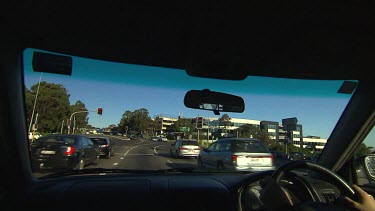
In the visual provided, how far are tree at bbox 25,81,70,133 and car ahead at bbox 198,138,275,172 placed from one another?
4.46 m

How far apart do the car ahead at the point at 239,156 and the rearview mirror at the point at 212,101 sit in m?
4.69

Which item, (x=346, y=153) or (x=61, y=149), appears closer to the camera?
(x=346, y=153)

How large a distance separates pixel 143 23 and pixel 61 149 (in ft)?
8.83

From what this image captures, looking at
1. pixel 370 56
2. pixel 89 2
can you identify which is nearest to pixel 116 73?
pixel 89 2

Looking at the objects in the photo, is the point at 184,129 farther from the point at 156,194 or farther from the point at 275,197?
the point at 275,197

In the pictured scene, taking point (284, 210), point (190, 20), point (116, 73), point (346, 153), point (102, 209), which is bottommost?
point (102, 209)

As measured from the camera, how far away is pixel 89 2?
10.4ft

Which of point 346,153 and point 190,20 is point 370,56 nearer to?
point 346,153

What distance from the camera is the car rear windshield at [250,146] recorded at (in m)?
9.75

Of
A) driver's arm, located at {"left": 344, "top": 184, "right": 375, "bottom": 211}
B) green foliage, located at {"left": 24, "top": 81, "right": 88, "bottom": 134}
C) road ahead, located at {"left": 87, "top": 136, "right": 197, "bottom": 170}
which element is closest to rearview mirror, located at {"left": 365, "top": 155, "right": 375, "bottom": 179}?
driver's arm, located at {"left": 344, "top": 184, "right": 375, "bottom": 211}

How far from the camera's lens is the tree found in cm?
388

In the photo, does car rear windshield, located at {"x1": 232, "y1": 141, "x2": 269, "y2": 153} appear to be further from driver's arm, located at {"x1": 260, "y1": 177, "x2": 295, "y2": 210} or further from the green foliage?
driver's arm, located at {"x1": 260, "y1": 177, "x2": 295, "y2": 210}

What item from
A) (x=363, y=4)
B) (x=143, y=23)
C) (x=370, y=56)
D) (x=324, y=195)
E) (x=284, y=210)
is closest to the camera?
(x=284, y=210)

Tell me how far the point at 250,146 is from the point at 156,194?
23.1ft
